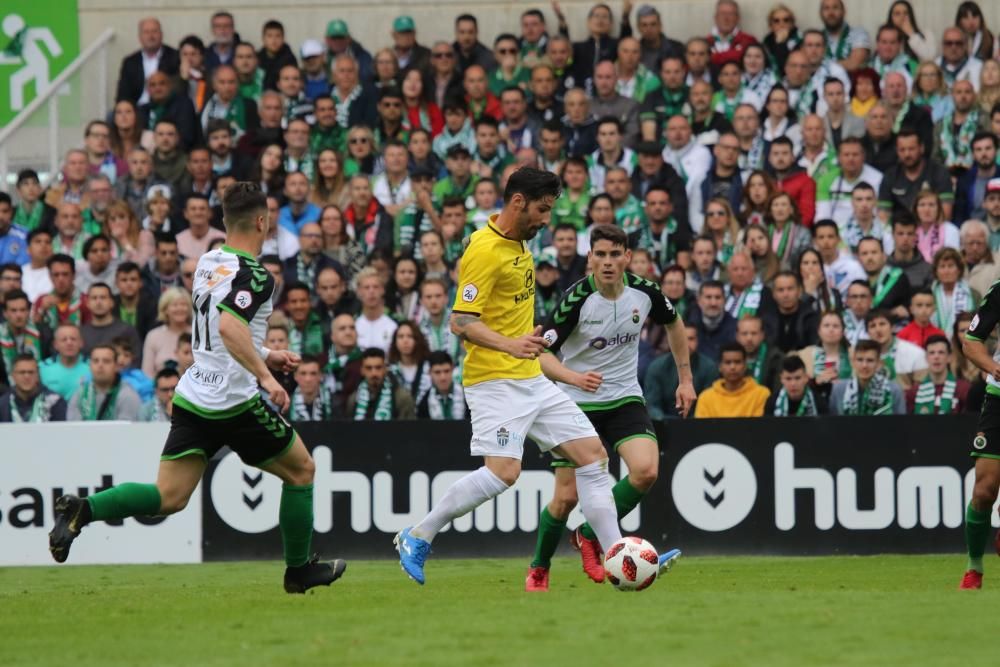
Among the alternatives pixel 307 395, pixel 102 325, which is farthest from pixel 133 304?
pixel 307 395

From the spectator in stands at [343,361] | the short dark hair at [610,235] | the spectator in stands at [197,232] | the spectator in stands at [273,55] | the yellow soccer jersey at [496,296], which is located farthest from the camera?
the spectator in stands at [273,55]

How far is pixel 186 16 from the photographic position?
23594 mm

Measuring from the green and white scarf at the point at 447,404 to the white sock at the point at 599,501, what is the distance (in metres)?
5.65

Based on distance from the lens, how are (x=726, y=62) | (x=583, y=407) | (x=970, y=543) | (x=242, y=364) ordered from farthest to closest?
(x=726, y=62) → (x=583, y=407) → (x=970, y=543) → (x=242, y=364)

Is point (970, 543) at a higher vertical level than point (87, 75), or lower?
lower

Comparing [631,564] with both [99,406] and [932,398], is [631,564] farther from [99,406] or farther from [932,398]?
[99,406]

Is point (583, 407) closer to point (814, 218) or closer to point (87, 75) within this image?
point (814, 218)

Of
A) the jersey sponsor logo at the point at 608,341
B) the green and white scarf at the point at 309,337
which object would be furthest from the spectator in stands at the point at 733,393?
the jersey sponsor logo at the point at 608,341

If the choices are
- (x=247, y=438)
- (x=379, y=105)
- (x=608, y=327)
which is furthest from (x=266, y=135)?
(x=247, y=438)

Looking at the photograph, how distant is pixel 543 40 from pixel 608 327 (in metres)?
9.86

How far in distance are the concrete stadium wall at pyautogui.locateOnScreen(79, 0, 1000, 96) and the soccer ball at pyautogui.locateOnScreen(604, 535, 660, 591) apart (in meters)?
12.8

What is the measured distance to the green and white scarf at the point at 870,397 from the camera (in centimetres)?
1579

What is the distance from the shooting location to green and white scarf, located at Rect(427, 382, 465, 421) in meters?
16.5

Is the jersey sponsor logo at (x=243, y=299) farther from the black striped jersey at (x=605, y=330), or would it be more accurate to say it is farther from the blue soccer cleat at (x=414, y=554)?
the black striped jersey at (x=605, y=330)
